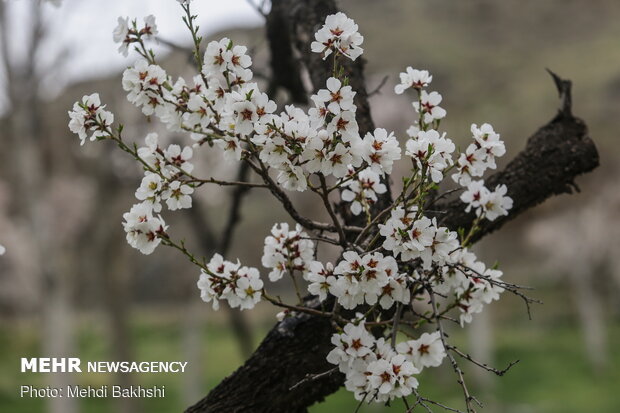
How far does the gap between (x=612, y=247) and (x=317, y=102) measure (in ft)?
65.4

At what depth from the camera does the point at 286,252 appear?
175 centimetres

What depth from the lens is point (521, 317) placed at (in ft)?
75.6

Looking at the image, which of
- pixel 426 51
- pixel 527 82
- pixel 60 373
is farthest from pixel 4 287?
pixel 426 51

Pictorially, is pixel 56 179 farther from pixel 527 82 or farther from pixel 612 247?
pixel 527 82

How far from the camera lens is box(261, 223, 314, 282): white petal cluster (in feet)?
5.69

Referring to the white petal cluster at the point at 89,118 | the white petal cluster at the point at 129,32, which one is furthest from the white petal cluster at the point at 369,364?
the white petal cluster at the point at 129,32

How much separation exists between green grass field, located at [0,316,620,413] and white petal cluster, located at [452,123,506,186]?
1111 cm

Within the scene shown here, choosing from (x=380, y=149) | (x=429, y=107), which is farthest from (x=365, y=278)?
(x=429, y=107)

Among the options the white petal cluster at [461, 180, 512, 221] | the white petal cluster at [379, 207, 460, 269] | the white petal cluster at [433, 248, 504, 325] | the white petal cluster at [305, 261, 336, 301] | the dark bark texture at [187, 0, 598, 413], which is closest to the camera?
the white petal cluster at [379, 207, 460, 269]

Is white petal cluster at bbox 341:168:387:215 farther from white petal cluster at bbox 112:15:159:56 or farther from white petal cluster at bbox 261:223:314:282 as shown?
white petal cluster at bbox 112:15:159:56

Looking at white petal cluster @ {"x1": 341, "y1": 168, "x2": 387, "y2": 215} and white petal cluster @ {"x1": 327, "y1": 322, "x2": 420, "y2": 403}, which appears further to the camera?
white petal cluster @ {"x1": 341, "y1": 168, "x2": 387, "y2": 215}

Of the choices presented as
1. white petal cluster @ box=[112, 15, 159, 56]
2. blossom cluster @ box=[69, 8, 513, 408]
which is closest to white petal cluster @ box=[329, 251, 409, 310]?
blossom cluster @ box=[69, 8, 513, 408]

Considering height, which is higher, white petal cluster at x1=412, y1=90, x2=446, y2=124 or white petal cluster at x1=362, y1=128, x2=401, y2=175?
white petal cluster at x1=412, y1=90, x2=446, y2=124

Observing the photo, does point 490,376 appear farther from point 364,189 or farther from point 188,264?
point 364,189
